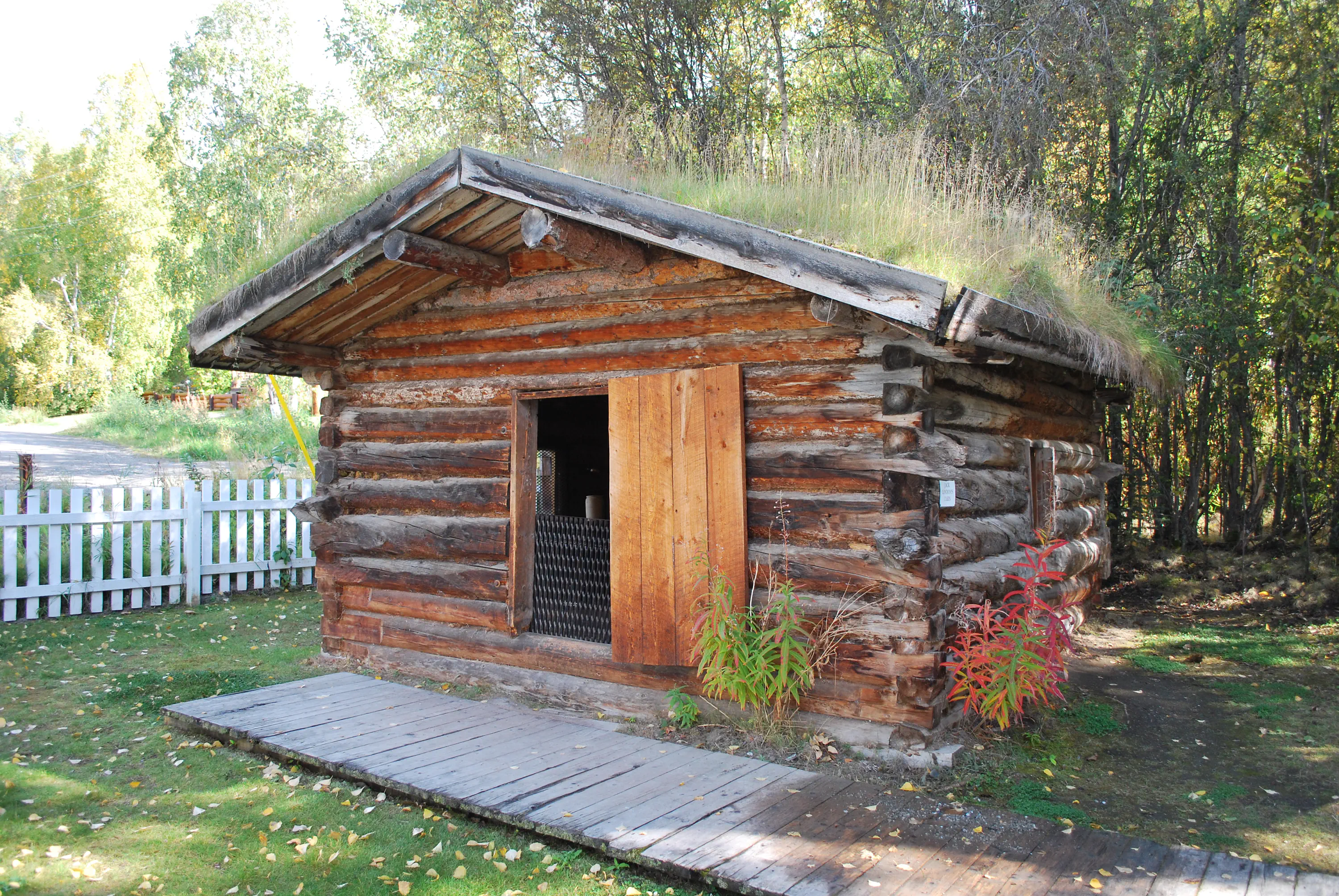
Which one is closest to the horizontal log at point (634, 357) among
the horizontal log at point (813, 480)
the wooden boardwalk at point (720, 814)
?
the horizontal log at point (813, 480)

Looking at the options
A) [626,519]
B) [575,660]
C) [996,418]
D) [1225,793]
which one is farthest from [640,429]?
[1225,793]

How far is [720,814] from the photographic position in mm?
4145

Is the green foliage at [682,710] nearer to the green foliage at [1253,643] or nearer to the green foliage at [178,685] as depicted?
the green foliage at [178,685]

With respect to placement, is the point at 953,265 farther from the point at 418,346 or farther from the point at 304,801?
the point at 304,801

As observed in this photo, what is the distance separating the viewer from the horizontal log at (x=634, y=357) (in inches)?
203

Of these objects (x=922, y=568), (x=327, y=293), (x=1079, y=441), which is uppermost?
(x=327, y=293)

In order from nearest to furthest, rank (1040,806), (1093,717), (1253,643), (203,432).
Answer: (1040,806) → (1093,717) → (1253,643) → (203,432)

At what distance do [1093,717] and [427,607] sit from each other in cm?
502

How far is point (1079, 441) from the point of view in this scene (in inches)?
349

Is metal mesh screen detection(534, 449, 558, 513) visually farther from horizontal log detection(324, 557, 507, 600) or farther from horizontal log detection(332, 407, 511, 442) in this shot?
horizontal log detection(324, 557, 507, 600)

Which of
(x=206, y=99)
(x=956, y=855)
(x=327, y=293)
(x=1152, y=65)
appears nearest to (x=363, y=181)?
(x=327, y=293)

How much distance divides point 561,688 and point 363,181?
4.80m

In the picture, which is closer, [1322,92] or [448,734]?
[448,734]

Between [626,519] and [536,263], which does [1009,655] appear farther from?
[536,263]
